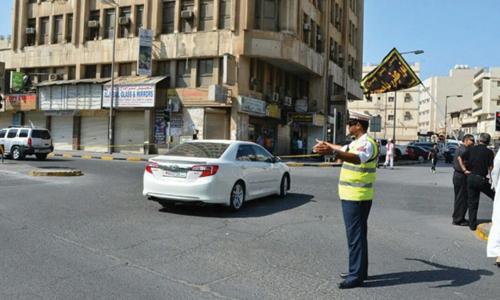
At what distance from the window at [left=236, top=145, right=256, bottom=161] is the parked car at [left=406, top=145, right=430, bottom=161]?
3166 centimetres

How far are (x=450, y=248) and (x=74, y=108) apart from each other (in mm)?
33544

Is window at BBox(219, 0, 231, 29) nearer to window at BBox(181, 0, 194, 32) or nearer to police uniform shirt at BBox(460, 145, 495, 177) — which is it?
window at BBox(181, 0, 194, 32)

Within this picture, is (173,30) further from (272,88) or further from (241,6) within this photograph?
(272,88)

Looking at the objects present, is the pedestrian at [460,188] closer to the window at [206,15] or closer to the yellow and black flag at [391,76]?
the yellow and black flag at [391,76]

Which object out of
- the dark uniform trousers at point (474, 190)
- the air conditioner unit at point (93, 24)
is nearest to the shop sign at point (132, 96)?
the air conditioner unit at point (93, 24)

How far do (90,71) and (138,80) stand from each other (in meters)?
6.17

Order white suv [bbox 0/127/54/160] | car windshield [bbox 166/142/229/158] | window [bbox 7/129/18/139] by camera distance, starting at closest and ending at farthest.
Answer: car windshield [bbox 166/142/229/158], white suv [bbox 0/127/54/160], window [bbox 7/129/18/139]

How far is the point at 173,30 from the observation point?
111 ft

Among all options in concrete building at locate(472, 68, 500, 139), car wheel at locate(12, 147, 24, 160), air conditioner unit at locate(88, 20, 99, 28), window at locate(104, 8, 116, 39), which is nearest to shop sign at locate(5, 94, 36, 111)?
air conditioner unit at locate(88, 20, 99, 28)

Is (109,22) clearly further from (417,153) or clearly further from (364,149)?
(364,149)

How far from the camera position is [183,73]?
1312 inches

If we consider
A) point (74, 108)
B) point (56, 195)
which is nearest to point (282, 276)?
point (56, 195)

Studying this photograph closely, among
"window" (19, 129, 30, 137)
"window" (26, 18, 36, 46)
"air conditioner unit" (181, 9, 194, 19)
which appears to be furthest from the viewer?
"window" (26, 18, 36, 46)

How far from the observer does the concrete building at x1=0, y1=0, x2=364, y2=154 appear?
1250 inches
